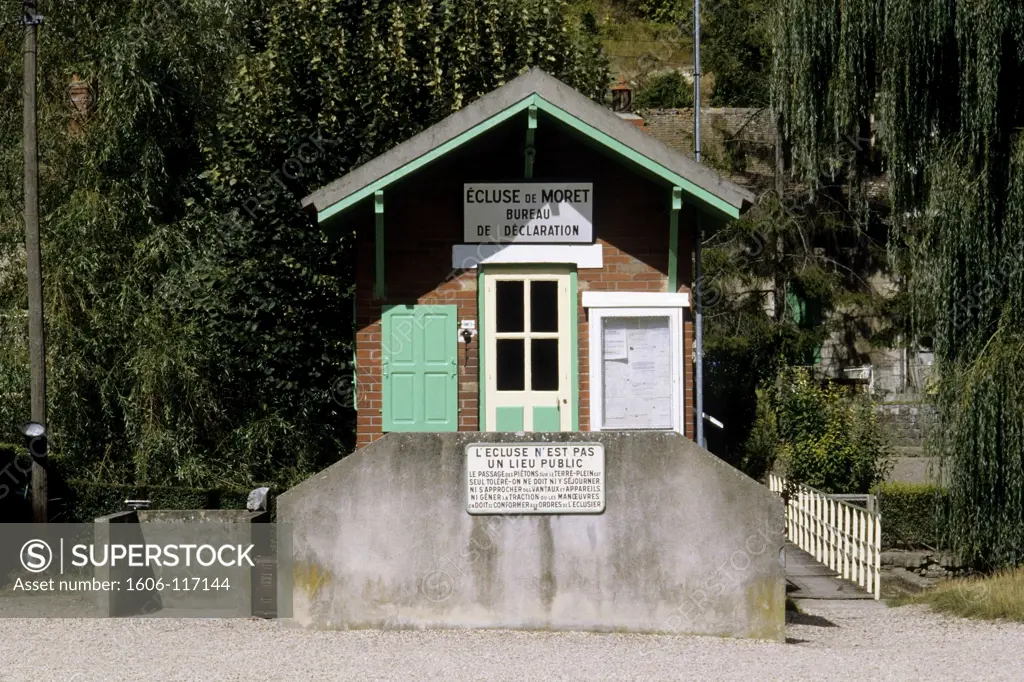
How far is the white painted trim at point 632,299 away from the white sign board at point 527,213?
23.2 inches

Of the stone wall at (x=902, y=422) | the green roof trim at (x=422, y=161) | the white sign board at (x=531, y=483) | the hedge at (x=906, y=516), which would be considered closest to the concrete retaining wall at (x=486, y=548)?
the white sign board at (x=531, y=483)

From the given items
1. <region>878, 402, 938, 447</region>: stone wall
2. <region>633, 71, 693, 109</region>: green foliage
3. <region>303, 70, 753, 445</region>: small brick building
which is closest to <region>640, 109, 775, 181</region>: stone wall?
<region>878, 402, 938, 447</region>: stone wall

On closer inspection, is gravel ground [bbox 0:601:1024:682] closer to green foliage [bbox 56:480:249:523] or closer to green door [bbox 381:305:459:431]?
green door [bbox 381:305:459:431]

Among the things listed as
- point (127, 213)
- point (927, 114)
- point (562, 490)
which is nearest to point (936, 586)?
point (927, 114)

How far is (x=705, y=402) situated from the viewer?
2645 centimetres

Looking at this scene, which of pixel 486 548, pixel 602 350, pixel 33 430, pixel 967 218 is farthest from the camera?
pixel 33 430

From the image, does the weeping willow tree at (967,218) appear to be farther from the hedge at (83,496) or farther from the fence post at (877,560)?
the hedge at (83,496)

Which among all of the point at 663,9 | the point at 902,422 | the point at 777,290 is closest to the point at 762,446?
the point at 777,290

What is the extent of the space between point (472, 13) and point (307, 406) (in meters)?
6.62

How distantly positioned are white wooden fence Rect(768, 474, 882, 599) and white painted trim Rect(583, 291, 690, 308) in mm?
3139

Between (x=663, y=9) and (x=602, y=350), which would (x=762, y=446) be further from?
(x=663, y=9)

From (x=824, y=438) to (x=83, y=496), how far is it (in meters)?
11.5

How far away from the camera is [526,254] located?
47.3ft

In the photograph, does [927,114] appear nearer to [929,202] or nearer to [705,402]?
[929,202]
